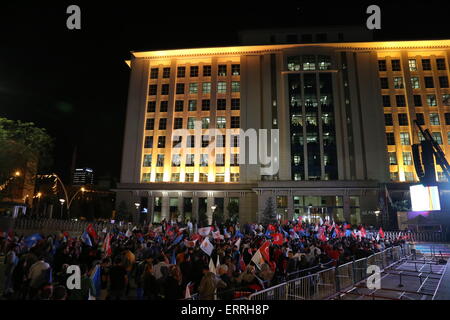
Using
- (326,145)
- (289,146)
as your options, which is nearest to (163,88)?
(289,146)

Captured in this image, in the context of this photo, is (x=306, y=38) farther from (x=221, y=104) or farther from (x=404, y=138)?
(x=404, y=138)

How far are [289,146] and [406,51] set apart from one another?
2875 cm

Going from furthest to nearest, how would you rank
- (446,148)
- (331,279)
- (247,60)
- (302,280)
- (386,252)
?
(247,60) → (446,148) → (386,252) → (331,279) → (302,280)

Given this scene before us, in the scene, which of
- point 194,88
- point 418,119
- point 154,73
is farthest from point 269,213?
point 154,73

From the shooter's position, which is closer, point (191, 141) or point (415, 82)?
point (415, 82)

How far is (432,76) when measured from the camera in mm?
53781

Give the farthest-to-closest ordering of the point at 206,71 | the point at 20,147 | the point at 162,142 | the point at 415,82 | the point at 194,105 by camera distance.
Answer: the point at 206,71, the point at 194,105, the point at 162,142, the point at 415,82, the point at 20,147

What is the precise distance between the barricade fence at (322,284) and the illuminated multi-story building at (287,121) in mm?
34729

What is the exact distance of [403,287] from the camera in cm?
1188

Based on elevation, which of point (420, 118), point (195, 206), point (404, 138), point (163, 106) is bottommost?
point (195, 206)

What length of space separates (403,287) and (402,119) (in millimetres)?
49532

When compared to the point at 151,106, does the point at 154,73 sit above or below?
above

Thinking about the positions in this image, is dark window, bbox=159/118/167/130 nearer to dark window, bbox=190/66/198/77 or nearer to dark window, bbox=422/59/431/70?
dark window, bbox=190/66/198/77

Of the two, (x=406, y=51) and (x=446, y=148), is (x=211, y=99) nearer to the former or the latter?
(x=406, y=51)
